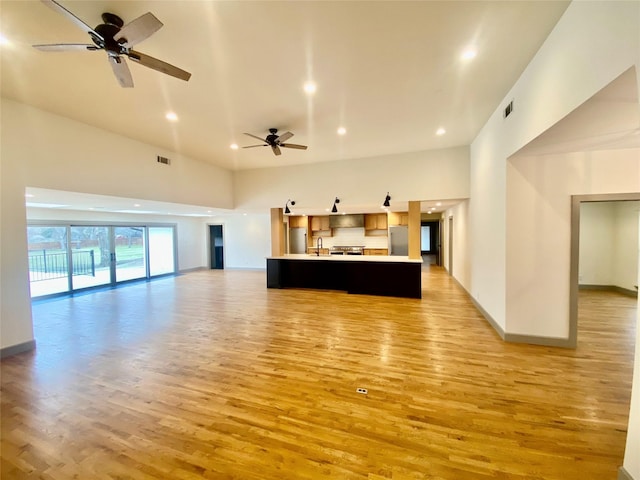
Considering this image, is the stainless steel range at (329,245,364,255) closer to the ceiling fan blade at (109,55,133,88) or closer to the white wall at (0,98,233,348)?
the white wall at (0,98,233,348)

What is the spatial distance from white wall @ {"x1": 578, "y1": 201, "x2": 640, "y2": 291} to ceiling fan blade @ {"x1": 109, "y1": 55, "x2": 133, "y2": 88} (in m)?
9.32

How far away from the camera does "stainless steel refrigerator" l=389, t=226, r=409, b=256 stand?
973 cm

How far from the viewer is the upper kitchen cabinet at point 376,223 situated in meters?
10.3

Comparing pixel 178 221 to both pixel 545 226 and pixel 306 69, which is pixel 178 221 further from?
pixel 545 226

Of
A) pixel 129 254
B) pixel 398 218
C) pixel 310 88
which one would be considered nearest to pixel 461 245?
pixel 398 218

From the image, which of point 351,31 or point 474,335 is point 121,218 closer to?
point 351,31

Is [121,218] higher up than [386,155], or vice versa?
[386,155]

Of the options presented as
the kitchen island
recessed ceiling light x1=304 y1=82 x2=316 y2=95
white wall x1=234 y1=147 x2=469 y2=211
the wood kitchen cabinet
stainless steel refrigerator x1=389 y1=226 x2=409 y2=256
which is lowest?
the kitchen island

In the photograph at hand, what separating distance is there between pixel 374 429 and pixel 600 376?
267 cm

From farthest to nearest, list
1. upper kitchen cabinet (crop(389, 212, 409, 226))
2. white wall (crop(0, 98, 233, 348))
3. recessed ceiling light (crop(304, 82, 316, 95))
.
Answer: upper kitchen cabinet (crop(389, 212, 409, 226))
white wall (crop(0, 98, 233, 348))
recessed ceiling light (crop(304, 82, 316, 95))

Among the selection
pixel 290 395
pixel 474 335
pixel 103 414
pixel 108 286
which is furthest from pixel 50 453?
pixel 108 286

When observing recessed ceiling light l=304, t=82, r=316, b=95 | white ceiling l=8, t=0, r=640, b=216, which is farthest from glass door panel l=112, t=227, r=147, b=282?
recessed ceiling light l=304, t=82, r=316, b=95

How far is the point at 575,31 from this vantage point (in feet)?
6.59

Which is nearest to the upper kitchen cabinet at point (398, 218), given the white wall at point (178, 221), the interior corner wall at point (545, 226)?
the interior corner wall at point (545, 226)
